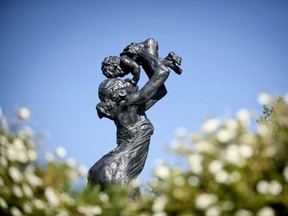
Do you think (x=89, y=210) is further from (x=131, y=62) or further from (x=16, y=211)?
(x=131, y=62)

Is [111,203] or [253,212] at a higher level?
[111,203]

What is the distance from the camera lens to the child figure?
6.17 m

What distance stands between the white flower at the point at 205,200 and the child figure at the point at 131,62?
3847mm

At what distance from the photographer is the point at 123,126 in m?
5.79

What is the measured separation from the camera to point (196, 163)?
2605 mm

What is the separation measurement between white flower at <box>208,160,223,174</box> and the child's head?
391 centimetres

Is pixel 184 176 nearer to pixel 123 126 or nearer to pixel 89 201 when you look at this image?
pixel 89 201

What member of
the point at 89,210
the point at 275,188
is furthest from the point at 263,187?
the point at 89,210

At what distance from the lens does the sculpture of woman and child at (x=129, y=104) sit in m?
5.43

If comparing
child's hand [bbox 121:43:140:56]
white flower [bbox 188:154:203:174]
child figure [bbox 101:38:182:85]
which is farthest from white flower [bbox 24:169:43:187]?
child's hand [bbox 121:43:140:56]

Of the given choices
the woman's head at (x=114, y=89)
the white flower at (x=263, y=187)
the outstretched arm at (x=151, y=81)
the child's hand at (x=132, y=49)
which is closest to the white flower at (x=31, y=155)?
the white flower at (x=263, y=187)

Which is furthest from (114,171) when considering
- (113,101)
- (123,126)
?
(113,101)

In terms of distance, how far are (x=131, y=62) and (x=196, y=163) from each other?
12.4 feet

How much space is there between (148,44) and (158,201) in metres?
4.01
